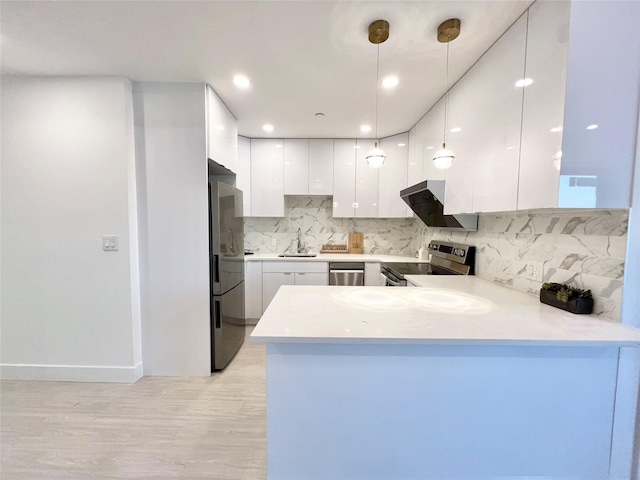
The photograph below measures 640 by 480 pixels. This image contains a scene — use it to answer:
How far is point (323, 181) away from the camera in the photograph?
11.3ft

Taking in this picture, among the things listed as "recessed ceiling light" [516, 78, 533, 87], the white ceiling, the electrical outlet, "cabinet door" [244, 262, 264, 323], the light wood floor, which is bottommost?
the light wood floor

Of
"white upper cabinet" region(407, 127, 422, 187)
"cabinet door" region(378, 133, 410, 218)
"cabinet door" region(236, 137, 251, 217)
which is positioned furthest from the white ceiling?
"cabinet door" region(236, 137, 251, 217)

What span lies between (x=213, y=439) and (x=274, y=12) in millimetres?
2513

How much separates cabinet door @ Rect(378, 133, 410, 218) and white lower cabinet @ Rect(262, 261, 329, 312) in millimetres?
1125

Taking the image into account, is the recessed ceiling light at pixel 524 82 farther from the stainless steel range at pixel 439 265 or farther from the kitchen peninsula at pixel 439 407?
the stainless steel range at pixel 439 265

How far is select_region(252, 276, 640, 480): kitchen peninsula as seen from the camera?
1065 millimetres

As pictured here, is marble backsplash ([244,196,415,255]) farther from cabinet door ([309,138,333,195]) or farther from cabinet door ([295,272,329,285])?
cabinet door ([295,272,329,285])

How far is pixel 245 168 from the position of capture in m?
3.35

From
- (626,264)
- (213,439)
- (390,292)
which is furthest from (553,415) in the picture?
(213,439)

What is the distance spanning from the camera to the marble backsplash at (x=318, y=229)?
3.77 metres

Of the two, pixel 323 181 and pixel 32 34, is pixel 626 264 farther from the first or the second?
pixel 32 34

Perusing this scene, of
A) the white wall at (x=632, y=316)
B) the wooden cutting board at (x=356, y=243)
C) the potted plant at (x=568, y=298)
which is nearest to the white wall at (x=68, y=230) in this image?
the wooden cutting board at (x=356, y=243)

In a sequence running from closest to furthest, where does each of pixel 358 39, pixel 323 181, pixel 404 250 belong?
pixel 358 39 < pixel 323 181 < pixel 404 250

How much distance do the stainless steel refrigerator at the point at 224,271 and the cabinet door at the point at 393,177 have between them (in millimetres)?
1878
